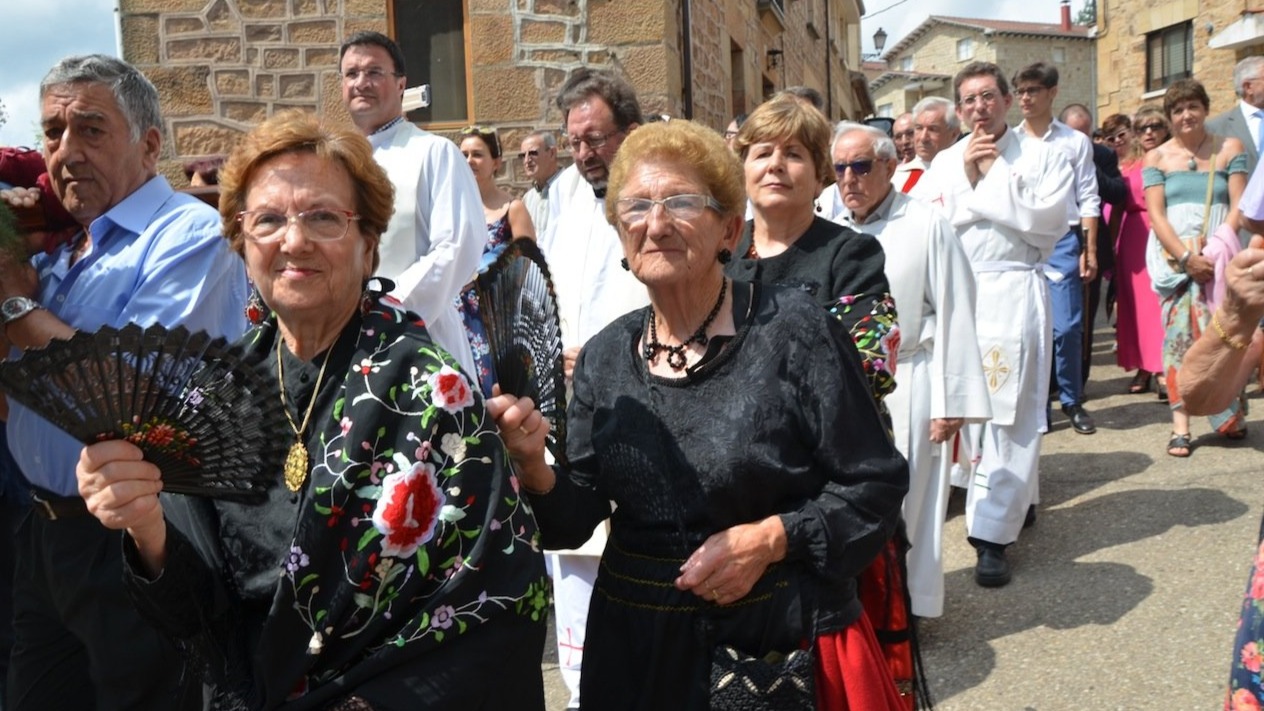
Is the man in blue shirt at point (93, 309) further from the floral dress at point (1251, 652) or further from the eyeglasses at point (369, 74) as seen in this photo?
the floral dress at point (1251, 652)

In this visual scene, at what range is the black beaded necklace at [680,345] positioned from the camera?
8.43 feet

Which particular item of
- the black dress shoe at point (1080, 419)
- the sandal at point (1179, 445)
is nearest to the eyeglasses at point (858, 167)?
the sandal at point (1179, 445)

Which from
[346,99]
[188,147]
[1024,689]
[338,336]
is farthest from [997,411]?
[188,147]

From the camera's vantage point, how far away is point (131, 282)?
2.98 meters

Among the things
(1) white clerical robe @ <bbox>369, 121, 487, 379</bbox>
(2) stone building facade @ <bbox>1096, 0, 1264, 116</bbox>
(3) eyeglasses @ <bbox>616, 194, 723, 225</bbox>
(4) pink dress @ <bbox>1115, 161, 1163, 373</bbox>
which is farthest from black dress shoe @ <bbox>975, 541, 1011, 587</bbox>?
(2) stone building facade @ <bbox>1096, 0, 1264, 116</bbox>

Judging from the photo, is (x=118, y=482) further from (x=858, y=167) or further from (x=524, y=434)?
(x=858, y=167)

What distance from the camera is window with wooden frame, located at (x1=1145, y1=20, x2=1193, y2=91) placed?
25.4 meters

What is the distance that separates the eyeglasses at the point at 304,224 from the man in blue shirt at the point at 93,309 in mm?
799

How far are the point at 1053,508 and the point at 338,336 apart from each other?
5.16m

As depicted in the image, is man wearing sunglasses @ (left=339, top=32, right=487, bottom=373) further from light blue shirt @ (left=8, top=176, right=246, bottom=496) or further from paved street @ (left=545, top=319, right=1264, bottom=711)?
paved street @ (left=545, top=319, right=1264, bottom=711)

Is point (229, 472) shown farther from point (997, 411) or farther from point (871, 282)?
point (997, 411)

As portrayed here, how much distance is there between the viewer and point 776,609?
2416mm

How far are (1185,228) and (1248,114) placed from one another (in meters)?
1.25

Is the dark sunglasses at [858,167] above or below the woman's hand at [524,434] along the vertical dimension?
above
